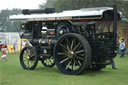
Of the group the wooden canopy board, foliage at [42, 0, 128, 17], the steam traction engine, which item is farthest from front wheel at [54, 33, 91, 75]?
foliage at [42, 0, 128, 17]

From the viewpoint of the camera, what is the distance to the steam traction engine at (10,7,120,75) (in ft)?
31.8

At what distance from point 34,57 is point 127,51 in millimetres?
13459

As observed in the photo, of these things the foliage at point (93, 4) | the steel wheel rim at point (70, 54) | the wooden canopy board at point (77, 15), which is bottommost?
the steel wheel rim at point (70, 54)

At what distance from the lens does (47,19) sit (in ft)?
35.1

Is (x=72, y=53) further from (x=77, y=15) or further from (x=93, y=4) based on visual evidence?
(x=93, y=4)

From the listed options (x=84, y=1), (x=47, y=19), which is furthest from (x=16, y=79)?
(x=84, y=1)

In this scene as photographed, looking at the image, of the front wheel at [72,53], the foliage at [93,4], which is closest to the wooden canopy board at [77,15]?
the front wheel at [72,53]

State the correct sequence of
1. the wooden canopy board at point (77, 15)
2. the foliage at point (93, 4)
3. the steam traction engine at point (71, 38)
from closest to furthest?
the wooden canopy board at point (77, 15), the steam traction engine at point (71, 38), the foliage at point (93, 4)

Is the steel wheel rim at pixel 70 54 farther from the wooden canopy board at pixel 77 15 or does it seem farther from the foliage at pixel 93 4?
the foliage at pixel 93 4

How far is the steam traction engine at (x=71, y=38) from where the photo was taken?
9688 millimetres

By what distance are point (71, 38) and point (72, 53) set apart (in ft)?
2.14

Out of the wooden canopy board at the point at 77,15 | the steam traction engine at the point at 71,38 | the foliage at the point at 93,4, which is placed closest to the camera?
the wooden canopy board at the point at 77,15

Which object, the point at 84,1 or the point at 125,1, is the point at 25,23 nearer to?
the point at 84,1

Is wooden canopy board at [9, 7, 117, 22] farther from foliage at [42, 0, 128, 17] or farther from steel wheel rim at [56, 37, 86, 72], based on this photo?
foliage at [42, 0, 128, 17]
